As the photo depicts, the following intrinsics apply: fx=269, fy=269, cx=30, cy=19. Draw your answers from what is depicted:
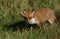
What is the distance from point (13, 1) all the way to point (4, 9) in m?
0.86

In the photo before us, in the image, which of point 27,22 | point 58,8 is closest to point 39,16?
point 27,22

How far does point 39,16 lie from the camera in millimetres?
12547

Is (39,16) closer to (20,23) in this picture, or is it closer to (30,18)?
(30,18)

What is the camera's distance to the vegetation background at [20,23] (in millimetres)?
9906

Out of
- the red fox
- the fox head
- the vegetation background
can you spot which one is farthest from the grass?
the red fox

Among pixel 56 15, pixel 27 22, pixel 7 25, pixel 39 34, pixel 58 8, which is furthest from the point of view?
pixel 58 8

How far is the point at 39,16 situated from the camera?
12.5 m

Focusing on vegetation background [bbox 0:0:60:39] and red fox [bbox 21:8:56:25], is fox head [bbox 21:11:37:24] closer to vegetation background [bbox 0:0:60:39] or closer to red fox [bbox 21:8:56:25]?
red fox [bbox 21:8:56:25]

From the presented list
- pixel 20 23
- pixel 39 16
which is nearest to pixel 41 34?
pixel 39 16

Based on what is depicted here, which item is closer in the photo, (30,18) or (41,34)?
(41,34)

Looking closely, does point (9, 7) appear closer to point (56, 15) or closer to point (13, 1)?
point (13, 1)

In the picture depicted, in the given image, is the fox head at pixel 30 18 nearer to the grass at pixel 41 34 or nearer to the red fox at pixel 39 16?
the red fox at pixel 39 16

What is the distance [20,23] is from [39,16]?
1058mm

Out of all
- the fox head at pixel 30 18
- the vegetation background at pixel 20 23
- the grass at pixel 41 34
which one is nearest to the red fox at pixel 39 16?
the fox head at pixel 30 18
